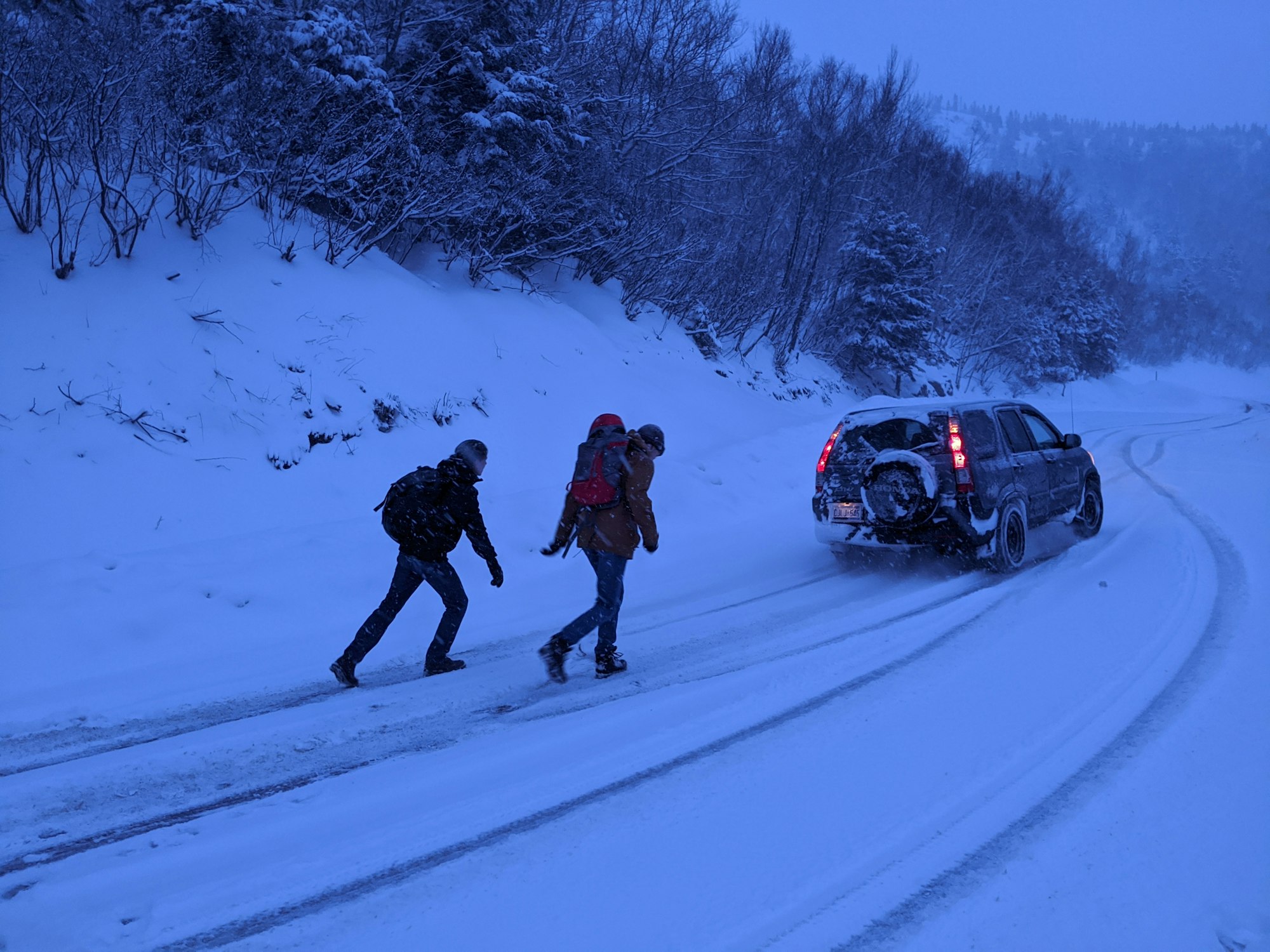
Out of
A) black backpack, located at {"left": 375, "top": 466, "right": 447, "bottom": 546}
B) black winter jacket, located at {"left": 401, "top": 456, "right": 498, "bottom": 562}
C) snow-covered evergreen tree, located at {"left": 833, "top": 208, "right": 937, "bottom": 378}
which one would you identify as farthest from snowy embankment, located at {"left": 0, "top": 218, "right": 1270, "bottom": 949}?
snow-covered evergreen tree, located at {"left": 833, "top": 208, "right": 937, "bottom": 378}

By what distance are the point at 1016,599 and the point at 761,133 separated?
2224 cm

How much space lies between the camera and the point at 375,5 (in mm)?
15656

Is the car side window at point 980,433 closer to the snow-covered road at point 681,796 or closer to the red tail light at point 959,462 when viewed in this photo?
the red tail light at point 959,462

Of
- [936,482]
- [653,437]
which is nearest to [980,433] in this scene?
[936,482]

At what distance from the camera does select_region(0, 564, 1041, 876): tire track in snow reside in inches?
124

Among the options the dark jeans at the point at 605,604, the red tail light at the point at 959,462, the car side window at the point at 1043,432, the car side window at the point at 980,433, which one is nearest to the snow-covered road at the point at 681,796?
the dark jeans at the point at 605,604

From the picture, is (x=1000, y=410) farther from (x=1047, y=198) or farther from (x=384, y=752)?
(x=1047, y=198)

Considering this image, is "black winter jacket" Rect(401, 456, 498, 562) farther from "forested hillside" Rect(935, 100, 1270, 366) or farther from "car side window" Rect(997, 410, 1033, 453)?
"forested hillside" Rect(935, 100, 1270, 366)

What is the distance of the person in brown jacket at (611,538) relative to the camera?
5145 mm

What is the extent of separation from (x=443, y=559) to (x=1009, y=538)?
18.6 ft

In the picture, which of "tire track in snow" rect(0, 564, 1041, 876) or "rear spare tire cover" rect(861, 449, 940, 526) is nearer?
"tire track in snow" rect(0, 564, 1041, 876)

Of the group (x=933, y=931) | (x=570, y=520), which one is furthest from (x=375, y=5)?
(x=933, y=931)

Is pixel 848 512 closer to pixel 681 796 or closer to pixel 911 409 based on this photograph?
pixel 911 409

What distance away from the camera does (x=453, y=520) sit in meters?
5.21
